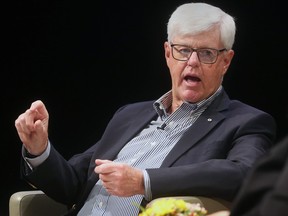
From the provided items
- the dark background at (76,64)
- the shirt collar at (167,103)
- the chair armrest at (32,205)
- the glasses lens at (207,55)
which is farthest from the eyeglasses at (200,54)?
the dark background at (76,64)

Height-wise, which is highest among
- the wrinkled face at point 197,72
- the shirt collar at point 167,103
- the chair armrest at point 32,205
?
the wrinkled face at point 197,72

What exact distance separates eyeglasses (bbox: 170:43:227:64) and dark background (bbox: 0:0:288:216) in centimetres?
104

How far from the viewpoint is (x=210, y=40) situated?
8.41ft

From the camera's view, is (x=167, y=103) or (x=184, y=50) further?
(x=167, y=103)

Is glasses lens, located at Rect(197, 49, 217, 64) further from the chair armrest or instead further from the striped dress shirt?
the chair armrest

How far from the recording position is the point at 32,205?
2.57 metres

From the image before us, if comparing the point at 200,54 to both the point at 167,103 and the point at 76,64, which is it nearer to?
the point at 167,103

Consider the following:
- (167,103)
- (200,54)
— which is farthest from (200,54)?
(167,103)

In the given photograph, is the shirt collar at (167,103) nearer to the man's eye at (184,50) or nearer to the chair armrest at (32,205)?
the man's eye at (184,50)

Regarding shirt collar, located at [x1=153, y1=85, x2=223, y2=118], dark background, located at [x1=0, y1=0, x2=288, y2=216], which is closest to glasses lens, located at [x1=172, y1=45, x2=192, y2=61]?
shirt collar, located at [x1=153, y1=85, x2=223, y2=118]

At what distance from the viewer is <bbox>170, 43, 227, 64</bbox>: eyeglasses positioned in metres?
2.58

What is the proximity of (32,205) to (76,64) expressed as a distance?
4.40ft

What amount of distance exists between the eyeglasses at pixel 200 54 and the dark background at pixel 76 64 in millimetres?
1040

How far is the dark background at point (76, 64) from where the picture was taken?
12.0 ft
